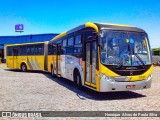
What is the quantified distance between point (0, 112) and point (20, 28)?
162 ft

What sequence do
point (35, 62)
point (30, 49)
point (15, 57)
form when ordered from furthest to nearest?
point (15, 57) → point (30, 49) → point (35, 62)

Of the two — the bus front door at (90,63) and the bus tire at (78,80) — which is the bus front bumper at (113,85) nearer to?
the bus front door at (90,63)

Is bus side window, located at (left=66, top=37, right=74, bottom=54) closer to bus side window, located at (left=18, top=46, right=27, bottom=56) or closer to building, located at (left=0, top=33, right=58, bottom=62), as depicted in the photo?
bus side window, located at (left=18, top=46, right=27, bottom=56)

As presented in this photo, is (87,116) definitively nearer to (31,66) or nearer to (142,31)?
(142,31)

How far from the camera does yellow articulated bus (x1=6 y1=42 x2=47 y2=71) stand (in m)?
23.3

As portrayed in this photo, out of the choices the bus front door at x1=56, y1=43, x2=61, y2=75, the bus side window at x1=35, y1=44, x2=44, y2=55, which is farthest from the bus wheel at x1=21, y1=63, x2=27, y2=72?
the bus front door at x1=56, y1=43, x2=61, y2=75

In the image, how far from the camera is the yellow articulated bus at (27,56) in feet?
76.3

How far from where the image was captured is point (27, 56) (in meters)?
24.6

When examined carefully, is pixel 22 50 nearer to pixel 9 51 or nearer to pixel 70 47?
pixel 9 51

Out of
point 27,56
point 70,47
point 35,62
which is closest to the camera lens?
point 70,47

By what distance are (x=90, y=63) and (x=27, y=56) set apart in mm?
15013

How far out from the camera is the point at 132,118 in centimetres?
686

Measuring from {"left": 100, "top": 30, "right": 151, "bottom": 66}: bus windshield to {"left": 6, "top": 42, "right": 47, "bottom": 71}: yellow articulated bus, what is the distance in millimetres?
13574

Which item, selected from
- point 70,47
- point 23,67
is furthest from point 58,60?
point 23,67
